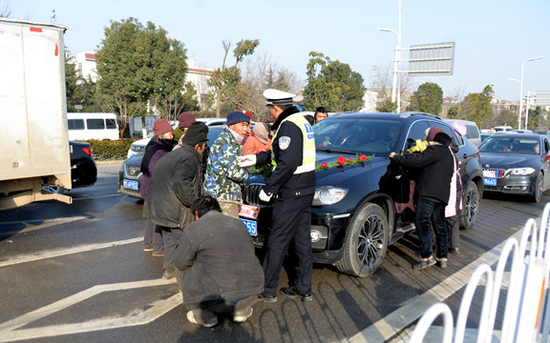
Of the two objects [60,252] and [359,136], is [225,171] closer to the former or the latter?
[359,136]

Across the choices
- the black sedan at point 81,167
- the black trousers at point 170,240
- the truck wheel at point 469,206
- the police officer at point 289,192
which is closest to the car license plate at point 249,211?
the police officer at point 289,192

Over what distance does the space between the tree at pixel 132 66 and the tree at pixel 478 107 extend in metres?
29.4

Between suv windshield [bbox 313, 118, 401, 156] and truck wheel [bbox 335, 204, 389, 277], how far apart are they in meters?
0.94

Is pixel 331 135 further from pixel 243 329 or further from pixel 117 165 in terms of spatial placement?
pixel 117 165

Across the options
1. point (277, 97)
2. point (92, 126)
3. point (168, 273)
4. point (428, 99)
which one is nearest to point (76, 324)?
point (168, 273)

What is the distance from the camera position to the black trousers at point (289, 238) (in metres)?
3.97

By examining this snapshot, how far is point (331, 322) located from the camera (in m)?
3.78

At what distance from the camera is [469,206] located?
23.5 ft

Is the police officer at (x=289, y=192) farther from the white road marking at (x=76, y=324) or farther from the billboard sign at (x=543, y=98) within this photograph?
the billboard sign at (x=543, y=98)

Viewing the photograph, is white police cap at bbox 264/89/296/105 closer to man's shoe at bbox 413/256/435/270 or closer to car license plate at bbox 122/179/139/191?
man's shoe at bbox 413/256/435/270

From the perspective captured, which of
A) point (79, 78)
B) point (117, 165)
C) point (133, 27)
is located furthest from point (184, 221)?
point (79, 78)

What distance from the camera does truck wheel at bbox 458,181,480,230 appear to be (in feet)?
22.7

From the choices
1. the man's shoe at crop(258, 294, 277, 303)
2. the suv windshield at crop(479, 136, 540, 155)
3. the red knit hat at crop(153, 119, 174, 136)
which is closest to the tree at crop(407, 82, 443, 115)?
the suv windshield at crop(479, 136, 540, 155)

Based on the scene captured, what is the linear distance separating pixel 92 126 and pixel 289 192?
95.8ft
